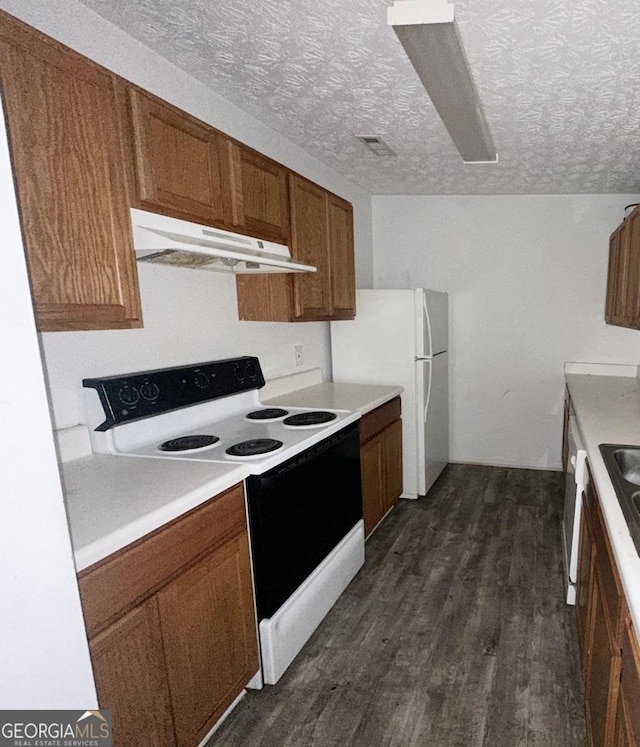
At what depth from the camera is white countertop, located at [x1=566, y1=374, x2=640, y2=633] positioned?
103cm

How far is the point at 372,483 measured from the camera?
113 inches

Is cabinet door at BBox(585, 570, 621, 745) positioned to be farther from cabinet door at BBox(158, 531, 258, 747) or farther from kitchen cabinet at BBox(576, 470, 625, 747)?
cabinet door at BBox(158, 531, 258, 747)

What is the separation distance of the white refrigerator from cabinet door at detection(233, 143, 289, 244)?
1.18 meters

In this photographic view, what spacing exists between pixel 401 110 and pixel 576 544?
2.11m

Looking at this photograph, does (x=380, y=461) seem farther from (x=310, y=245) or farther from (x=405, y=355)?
(x=310, y=245)

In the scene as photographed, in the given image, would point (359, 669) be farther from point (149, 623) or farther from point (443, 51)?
point (443, 51)

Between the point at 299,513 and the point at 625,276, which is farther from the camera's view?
the point at 625,276

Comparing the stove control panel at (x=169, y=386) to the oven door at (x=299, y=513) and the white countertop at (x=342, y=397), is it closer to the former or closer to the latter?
the white countertop at (x=342, y=397)

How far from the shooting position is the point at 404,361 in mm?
3311

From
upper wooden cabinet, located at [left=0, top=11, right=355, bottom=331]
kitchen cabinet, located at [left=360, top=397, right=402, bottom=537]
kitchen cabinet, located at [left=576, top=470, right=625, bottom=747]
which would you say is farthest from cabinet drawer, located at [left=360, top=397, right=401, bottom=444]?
upper wooden cabinet, located at [left=0, top=11, right=355, bottom=331]

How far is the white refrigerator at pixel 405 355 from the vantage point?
327cm

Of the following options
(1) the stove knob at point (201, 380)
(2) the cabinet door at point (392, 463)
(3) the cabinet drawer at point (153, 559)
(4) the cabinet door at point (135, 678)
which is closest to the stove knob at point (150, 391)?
(1) the stove knob at point (201, 380)

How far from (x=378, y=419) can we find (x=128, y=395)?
5.17 ft

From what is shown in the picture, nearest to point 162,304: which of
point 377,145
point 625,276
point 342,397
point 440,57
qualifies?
point 342,397
